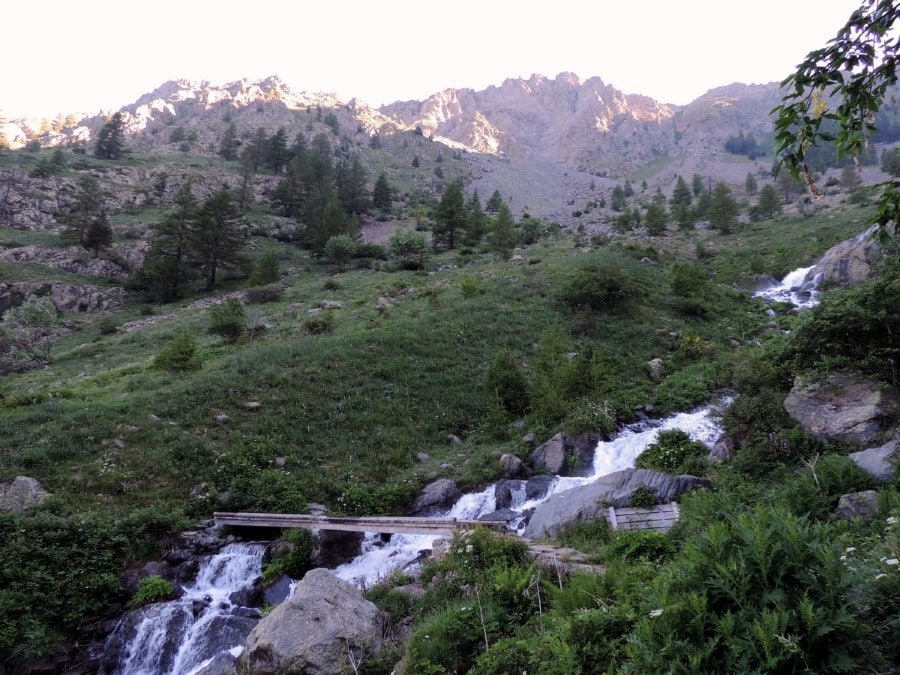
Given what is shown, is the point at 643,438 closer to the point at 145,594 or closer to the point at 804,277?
the point at 145,594

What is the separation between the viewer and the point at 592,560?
25.2 feet

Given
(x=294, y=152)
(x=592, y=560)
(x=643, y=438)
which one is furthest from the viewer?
(x=294, y=152)

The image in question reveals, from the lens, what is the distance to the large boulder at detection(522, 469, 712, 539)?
1025 cm

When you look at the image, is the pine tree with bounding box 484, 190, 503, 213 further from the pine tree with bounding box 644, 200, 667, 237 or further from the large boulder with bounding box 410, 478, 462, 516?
the large boulder with bounding box 410, 478, 462, 516

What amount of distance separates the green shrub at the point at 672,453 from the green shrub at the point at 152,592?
1241cm

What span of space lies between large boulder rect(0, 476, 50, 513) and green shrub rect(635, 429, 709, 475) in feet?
53.0

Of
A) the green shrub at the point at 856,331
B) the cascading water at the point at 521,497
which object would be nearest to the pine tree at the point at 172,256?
A: the cascading water at the point at 521,497

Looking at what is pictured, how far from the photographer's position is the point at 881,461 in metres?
7.21

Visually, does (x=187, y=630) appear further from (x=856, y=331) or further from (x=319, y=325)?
(x=319, y=325)

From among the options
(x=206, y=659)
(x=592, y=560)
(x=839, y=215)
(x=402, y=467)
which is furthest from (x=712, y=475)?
(x=839, y=215)

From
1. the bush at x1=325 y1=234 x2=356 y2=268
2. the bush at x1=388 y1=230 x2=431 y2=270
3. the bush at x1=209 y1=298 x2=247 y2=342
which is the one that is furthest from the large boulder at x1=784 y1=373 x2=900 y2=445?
the bush at x1=325 y1=234 x2=356 y2=268

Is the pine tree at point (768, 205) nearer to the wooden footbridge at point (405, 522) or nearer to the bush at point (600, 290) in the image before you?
the bush at point (600, 290)

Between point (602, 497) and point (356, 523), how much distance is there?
622 centimetres

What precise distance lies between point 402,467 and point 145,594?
→ 7.76m
